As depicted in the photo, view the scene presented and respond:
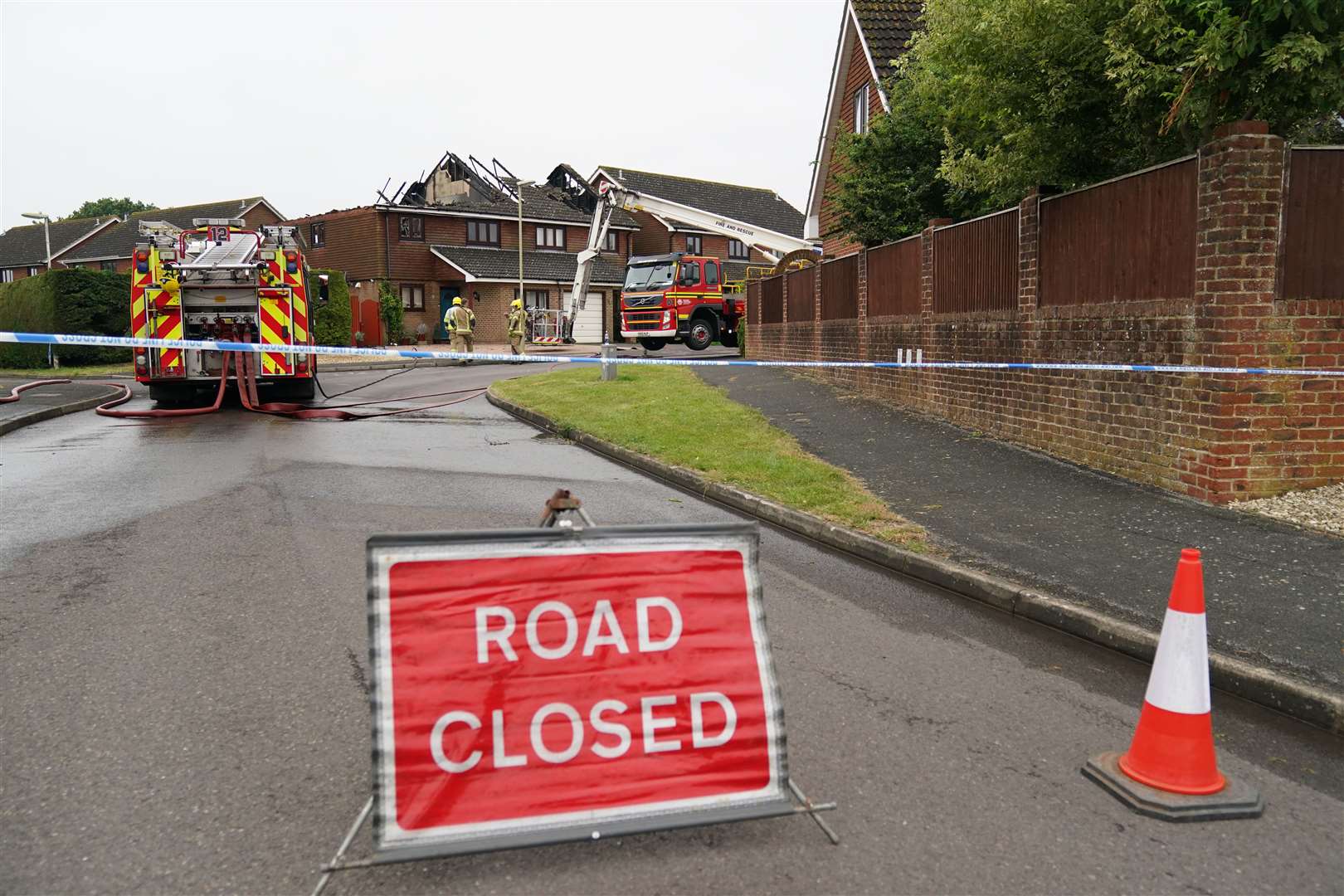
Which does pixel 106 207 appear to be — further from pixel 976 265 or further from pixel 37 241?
pixel 976 265

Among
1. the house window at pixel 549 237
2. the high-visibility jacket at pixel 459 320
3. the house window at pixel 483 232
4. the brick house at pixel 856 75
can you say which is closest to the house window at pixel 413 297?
the house window at pixel 483 232

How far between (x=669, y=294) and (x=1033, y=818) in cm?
2801

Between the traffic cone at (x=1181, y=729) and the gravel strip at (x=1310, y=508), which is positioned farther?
the gravel strip at (x=1310, y=508)

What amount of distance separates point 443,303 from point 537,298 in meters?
4.30

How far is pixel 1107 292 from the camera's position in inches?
367

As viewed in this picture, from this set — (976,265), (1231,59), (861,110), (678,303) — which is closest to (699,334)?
(678,303)

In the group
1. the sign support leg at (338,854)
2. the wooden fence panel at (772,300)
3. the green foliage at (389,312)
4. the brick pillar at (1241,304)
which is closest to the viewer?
the sign support leg at (338,854)

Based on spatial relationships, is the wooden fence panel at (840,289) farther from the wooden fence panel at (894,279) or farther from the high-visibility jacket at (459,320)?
the high-visibility jacket at (459,320)

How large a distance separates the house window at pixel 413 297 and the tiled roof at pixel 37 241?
3449 centimetres

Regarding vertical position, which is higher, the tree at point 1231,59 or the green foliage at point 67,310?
the tree at point 1231,59

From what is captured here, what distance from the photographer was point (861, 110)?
2556 centimetres

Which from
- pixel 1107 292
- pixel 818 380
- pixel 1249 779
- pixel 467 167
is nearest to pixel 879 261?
pixel 818 380

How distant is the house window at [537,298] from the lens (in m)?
48.5

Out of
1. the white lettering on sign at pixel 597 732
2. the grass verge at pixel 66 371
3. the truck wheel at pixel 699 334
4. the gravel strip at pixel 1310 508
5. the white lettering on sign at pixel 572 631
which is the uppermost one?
the truck wheel at pixel 699 334
